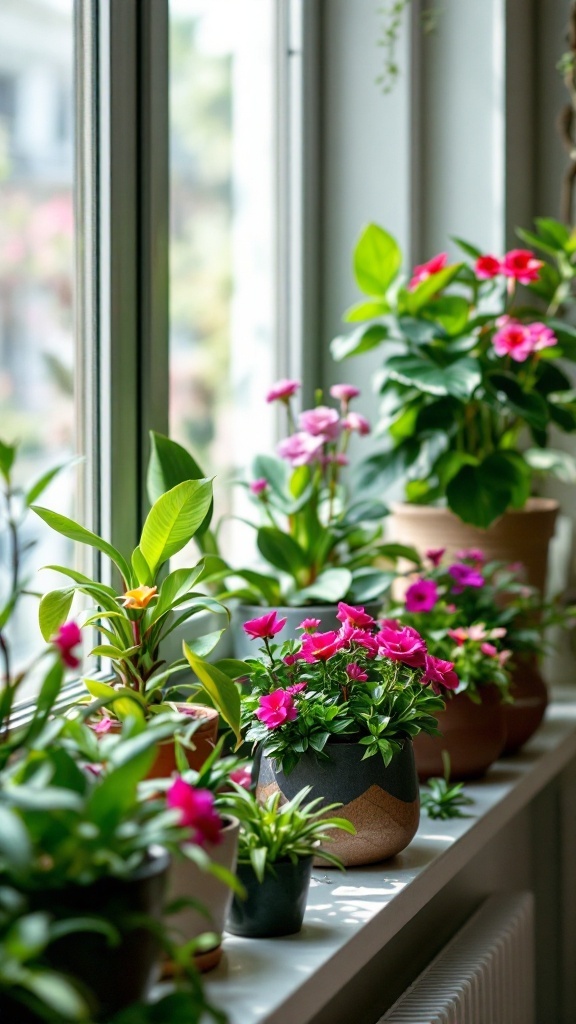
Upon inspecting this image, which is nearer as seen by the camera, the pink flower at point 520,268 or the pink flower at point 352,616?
the pink flower at point 352,616

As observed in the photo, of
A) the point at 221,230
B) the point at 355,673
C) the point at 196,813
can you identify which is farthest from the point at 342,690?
the point at 221,230

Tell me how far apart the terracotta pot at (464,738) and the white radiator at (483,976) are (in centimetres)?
23

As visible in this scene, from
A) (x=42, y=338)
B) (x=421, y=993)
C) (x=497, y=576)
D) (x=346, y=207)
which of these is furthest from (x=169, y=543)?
(x=346, y=207)

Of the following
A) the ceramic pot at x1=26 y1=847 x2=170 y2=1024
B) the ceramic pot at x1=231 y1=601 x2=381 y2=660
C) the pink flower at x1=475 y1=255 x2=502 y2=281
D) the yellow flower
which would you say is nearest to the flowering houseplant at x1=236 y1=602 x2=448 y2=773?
the yellow flower

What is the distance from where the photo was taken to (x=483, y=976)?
58.3 inches

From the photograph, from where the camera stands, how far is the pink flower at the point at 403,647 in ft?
3.86

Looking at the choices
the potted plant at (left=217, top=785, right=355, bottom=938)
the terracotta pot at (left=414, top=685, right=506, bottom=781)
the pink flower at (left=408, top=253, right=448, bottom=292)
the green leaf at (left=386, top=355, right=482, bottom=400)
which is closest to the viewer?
the potted plant at (left=217, top=785, right=355, bottom=938)

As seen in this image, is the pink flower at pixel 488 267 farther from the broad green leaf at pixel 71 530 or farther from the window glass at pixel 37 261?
the broad green leaf at pixel 71 530

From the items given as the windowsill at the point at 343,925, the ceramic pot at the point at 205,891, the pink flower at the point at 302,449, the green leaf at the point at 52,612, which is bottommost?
the windowsill at the point at 343,925

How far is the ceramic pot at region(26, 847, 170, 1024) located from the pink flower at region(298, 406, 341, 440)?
0.83 metres

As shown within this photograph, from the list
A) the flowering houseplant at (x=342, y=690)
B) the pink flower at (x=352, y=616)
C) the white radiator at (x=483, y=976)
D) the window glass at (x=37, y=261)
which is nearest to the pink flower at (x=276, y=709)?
the flowering houseplant at (x=342, y=690)

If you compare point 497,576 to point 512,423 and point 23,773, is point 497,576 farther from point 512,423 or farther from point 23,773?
point 23,773

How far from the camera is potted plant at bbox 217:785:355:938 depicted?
1.02m

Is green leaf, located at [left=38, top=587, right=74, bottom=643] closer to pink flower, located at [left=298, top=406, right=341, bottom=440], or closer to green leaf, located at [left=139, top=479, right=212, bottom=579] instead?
green leaf, located at [left=139, top=479, right=212, bottom=579]
